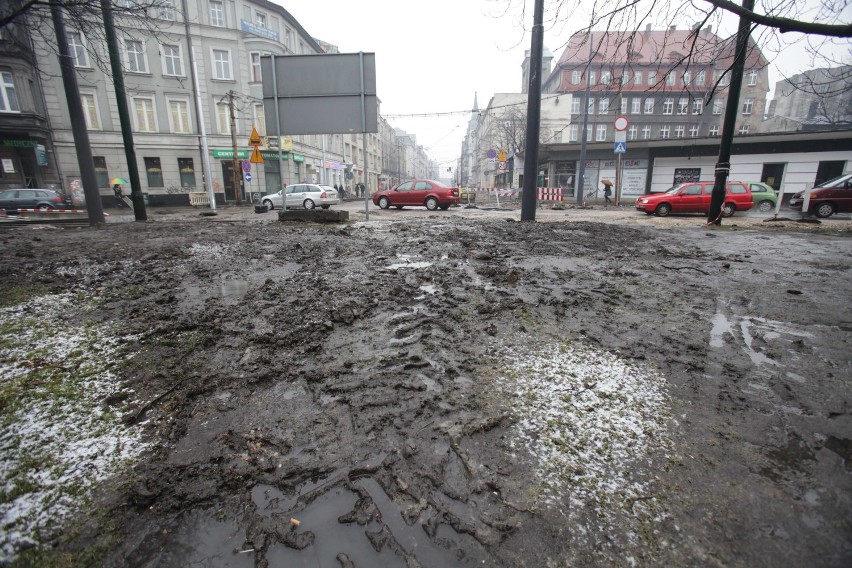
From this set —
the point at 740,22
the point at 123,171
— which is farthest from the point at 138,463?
the point at 123,171

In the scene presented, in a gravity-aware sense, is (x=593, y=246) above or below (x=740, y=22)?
below

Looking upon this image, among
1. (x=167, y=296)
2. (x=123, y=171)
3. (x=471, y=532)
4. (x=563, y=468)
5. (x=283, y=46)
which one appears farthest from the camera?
(x=283, y=46)

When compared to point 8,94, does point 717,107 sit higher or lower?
higher

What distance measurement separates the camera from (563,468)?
1.74 meters

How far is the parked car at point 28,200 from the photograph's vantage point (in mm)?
18125

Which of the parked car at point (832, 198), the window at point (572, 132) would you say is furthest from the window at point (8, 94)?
the window at point (572, 132)

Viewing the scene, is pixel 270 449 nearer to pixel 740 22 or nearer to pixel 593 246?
pixel 593 246

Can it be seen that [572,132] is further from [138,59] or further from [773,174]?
[138,59]

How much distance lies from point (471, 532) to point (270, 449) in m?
1.00

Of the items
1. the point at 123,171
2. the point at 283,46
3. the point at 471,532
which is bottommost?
the point at 471,532

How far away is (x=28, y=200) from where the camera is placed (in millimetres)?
18500

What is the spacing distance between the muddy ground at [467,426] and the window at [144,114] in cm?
3042

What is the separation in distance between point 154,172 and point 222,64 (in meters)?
9.45

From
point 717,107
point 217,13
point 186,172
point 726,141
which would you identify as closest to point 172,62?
point 217,13
